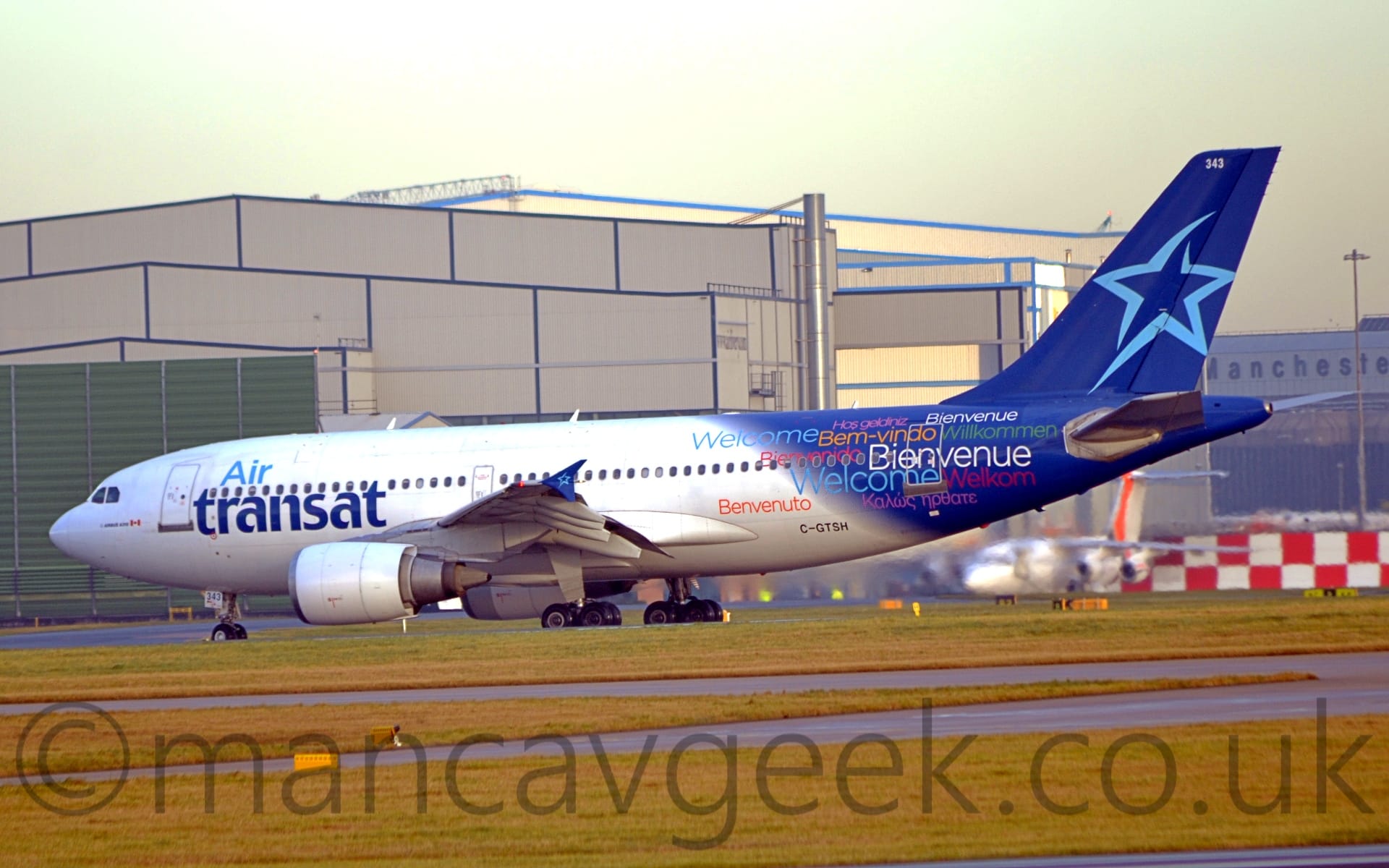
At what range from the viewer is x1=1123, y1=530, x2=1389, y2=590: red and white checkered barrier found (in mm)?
32469

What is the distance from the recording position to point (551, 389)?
2255 inches

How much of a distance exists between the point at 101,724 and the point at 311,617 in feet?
35.3

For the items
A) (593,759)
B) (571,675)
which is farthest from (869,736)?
(571,675)

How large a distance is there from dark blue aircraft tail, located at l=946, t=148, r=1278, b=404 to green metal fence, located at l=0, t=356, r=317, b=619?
28237mm

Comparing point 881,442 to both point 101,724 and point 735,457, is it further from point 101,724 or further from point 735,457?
point 101,724

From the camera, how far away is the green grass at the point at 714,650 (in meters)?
21.1

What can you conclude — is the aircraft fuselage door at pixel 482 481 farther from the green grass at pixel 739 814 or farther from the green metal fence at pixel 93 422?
the green metal fence at pixel 93 422

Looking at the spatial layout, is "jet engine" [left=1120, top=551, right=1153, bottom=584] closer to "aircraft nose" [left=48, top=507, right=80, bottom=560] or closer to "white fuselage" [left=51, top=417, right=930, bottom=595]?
"white fuselage" [left=51, top=417, right=930, bottom=595]

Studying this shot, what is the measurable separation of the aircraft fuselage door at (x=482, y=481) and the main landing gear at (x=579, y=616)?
2.34 meters

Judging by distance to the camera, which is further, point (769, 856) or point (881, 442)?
point (881, 442)

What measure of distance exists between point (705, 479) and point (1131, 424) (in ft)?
23.5

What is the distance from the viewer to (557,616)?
30.0 meters

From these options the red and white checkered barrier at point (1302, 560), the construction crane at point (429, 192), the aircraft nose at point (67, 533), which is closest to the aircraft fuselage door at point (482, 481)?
the aircraft nose at point (67, 533)

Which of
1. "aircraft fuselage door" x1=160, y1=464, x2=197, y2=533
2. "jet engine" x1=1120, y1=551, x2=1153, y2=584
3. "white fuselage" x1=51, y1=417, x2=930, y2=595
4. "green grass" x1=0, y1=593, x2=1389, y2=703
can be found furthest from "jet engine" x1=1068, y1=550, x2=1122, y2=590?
"aircraft fuselage door" x1=160, y1=464, x2=197, y2=533
